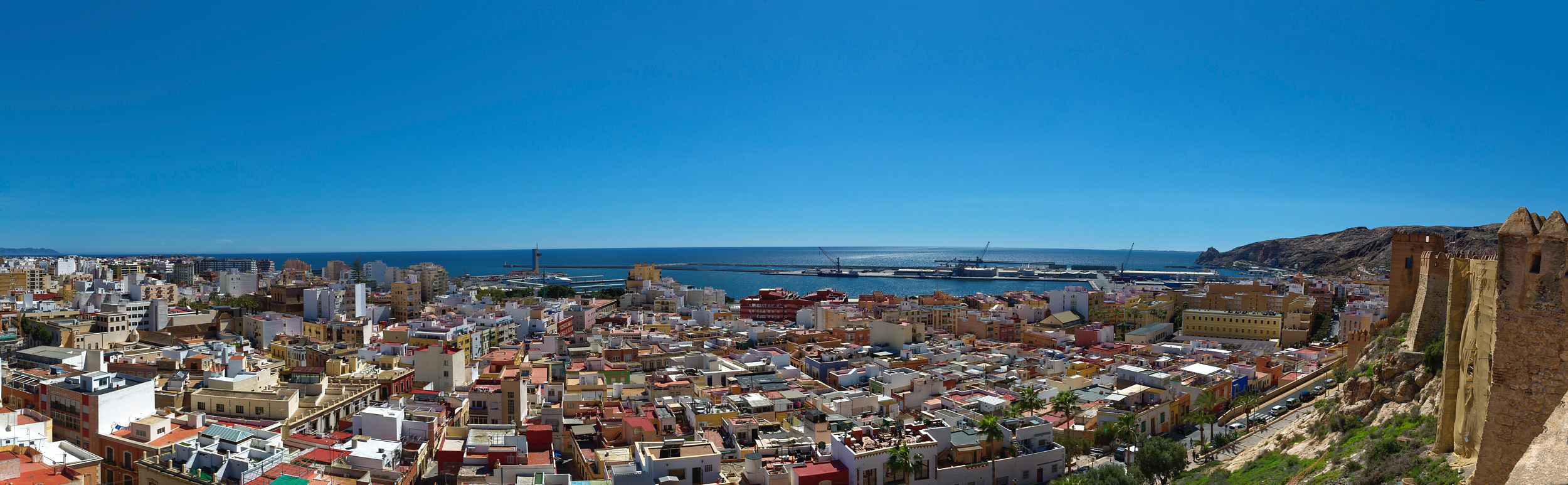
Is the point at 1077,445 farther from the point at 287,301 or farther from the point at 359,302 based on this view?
the point at 287,301

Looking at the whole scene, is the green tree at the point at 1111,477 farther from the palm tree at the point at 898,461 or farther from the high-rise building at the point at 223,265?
the high-rise building at the point at 223,265

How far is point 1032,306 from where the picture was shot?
148 ft

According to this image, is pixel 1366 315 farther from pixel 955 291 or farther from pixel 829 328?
pixel 955 291

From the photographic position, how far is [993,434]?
645 inches

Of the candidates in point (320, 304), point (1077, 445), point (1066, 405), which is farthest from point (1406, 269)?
point (320, 304)

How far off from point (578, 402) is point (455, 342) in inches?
415

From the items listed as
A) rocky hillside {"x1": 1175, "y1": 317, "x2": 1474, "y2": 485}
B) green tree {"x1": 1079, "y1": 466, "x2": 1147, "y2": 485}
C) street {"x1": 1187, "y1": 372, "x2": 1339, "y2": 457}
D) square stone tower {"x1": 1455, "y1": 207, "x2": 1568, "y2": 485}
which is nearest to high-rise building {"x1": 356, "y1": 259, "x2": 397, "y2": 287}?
street {"x1": 1187, "y1": 372, "x2": 1339, "y2": 457}

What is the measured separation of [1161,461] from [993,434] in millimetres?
3385

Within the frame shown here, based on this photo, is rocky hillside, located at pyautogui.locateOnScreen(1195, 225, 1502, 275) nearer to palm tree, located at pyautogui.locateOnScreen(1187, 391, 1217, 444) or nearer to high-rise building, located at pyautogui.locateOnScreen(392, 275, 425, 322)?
palm tree, located at pyautogui.locateOnScreen(1187, 391, 1217, 444)

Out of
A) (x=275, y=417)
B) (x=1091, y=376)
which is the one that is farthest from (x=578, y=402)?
(x=1091, y=376)

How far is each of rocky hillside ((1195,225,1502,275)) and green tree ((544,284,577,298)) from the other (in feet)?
204

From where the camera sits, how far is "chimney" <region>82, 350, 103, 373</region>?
69.3ft

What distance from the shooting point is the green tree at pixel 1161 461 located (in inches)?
620

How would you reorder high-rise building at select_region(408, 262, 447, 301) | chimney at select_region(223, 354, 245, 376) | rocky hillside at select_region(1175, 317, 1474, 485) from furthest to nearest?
high-rise building at select_region(408, 262, 447, 301), chimney at select_region(223, 354, 245, 376), rocky hillside at select_region(1175, 317, 1474, 485)
